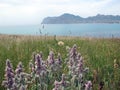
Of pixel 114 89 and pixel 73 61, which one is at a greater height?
pixel 73 61

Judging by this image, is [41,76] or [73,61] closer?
[41,76]

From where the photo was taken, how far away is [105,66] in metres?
6.87

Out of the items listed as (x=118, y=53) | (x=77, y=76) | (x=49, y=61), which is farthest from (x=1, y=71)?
(x=118, y=53)

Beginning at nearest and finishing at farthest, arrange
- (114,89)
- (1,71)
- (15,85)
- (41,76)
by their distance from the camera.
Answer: (15,85) < (41,76) < (114,89) < (1,71)

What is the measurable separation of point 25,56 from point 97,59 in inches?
63.3

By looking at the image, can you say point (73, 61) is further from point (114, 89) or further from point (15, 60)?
point (15, 60)

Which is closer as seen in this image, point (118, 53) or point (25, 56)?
point (25, 56)

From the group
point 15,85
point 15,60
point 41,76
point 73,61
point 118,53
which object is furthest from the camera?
point 118,53

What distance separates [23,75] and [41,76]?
13.1 inches

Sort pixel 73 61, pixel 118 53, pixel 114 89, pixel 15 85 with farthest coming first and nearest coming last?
pixel 118 53 < pixel 114 89 < pixel 73 61 < pixel 15 85

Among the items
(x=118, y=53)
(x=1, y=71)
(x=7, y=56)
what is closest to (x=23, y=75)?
(x=1, y=71)

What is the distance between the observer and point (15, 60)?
7535 mm

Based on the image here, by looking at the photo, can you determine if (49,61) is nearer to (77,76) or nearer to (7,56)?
(77,76)

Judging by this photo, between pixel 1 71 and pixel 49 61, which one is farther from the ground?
pixel 49 61
